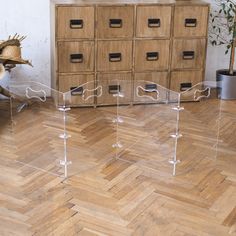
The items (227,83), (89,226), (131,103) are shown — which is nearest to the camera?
(89,226)

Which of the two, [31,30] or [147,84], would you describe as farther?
[31,30]

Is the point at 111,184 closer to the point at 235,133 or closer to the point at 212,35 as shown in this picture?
the point at 235,133

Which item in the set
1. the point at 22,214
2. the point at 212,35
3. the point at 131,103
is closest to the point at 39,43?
the point at 131,103

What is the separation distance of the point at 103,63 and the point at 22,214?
5.77 ft

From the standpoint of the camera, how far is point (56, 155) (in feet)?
10.6

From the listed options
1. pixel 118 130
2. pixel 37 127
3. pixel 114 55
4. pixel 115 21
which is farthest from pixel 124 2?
pixel 37 127

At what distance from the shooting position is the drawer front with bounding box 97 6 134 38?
12.8ft

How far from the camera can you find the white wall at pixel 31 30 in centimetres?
406

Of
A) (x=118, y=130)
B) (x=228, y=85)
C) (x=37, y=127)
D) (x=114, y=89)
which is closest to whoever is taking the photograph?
(x=37, y=127)

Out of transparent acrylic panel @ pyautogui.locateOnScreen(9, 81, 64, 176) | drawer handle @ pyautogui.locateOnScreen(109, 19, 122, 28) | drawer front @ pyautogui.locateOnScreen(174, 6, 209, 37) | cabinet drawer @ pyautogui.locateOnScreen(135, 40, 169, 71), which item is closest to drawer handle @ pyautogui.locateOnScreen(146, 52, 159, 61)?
cabinet drawer @ pyautogui.locateOnScreen(135, 40, 169, 71)

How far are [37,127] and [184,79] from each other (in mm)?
1413

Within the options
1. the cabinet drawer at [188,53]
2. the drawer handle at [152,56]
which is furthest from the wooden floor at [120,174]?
the drawer handle at [152,56]

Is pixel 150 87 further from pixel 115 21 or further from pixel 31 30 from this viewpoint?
pixel 31 30

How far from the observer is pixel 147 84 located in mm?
3809
